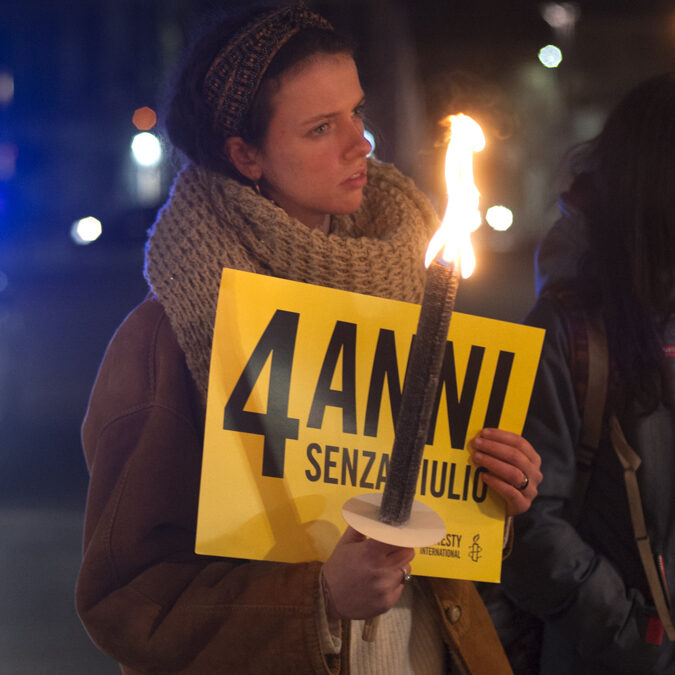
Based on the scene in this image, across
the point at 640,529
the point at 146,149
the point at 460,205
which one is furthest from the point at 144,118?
the point at 640,529

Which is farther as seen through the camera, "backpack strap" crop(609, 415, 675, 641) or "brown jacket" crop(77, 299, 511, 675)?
"backpack strap" crop(609, 415, 675, 641)

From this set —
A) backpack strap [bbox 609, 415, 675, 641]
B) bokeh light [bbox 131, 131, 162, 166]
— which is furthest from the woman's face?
backpack strap [bbox 609, 415, 675, 641]

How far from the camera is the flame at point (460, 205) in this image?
1.79ft

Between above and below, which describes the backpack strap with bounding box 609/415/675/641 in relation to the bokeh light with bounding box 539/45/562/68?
below

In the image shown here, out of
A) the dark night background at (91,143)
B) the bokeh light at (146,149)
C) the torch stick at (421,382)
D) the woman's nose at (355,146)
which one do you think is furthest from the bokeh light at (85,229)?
the torch stick at (421,382)

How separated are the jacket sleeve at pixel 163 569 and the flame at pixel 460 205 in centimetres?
46

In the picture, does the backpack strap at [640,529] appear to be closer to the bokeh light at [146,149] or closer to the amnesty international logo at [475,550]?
the amnesty international logo at [475,550]

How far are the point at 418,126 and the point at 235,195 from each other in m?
0.93

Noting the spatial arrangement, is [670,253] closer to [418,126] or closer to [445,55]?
[418,126]

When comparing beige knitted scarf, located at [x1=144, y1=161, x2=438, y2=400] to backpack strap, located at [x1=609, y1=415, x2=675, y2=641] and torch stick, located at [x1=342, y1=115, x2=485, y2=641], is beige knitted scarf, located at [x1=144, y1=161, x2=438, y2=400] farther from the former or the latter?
backpack strap, located at [x1=609, y1=415, x2=675, y2=641]

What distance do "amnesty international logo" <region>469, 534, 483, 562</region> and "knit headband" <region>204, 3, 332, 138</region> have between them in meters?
0.70

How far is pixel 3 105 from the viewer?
4.33 ft

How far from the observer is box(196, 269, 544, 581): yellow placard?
2.70 ft

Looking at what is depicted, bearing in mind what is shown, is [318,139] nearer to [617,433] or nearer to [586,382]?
[586,382]
